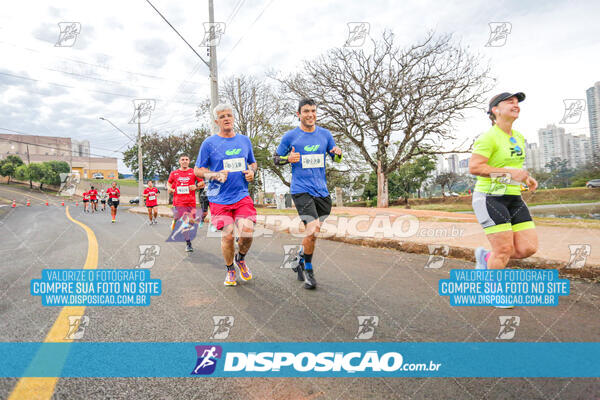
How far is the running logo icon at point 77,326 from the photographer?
2326 mm

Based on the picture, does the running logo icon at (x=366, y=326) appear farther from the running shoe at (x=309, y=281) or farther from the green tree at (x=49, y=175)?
the green tree at (x=49, y=175)

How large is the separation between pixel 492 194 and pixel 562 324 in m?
1.13

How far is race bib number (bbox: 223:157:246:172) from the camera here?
402 cm

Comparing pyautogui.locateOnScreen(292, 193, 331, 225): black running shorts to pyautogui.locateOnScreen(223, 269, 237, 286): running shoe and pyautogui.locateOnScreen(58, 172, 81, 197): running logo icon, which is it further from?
pyautogui.locateOnScreen(58, 172, 81, 197): running logo icon

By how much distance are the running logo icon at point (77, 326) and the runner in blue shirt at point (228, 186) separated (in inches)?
62.0

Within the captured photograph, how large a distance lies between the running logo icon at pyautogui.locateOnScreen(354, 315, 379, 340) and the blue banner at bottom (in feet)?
0.40

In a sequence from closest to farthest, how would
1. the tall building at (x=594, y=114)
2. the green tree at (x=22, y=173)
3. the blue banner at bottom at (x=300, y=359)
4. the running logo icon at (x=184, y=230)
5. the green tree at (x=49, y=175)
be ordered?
the blue banner at bottom at (x=300, y=359) < the running logo icon at (x=184, y=230) < the tall building at (x=594, y=114) < the green tree at (x=49, y=175) < the green tree at (x=22, y=173)

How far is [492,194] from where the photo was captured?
2953mm

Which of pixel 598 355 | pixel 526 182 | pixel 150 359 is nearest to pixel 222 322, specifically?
pixel 150 359

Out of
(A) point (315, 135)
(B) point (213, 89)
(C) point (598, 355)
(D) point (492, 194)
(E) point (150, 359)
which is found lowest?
(C) point (598, 355)

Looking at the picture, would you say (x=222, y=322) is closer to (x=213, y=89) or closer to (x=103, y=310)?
(x=103, y=310)

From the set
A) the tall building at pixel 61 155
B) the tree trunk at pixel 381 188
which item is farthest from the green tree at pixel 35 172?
the tree trunk at pixel 381 188

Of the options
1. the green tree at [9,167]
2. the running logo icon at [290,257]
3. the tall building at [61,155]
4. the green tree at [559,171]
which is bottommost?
the running logo icon at [290,257]

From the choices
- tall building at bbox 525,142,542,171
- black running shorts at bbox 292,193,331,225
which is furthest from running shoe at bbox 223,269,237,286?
tall building at bbox 525,142,542,171
